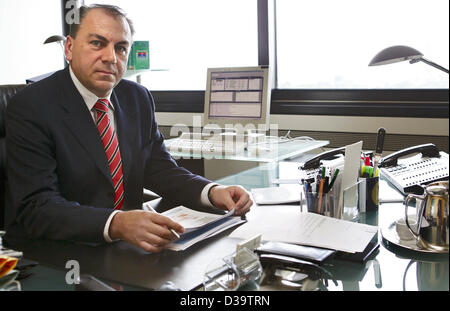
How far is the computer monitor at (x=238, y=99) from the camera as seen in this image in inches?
98.5

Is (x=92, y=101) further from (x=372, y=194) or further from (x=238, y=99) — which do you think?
(x=238, y=99)

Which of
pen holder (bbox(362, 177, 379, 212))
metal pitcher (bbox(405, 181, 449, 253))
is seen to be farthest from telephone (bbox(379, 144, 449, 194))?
metal pitcher (bbox(405, 181, 449, 253))

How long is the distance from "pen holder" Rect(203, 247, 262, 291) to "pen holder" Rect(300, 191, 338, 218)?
34cm

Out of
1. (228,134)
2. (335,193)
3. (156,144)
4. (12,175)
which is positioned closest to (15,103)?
(12,175)

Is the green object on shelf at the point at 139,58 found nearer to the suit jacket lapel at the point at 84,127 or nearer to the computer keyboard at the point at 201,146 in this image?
the computer keyboard at the point at 201,146

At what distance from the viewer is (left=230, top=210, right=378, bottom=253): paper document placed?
99 cm

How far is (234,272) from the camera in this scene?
0.84 meters

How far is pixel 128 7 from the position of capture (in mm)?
3922

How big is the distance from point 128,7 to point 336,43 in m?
1.83

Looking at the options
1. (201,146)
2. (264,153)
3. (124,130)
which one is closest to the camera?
(124,130)

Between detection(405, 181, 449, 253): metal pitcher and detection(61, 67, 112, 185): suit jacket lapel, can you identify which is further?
detection(61, 67, 112, 185): suit jacket lapel

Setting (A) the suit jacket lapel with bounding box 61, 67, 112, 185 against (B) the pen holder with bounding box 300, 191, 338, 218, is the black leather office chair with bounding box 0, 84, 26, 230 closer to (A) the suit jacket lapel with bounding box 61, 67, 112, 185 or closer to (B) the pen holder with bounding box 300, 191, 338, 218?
(A) the suit jacket lapel with bounding box 61, 67, 112, 185

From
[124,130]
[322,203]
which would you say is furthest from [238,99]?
[322,203]

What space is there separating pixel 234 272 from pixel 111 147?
0.73 m
